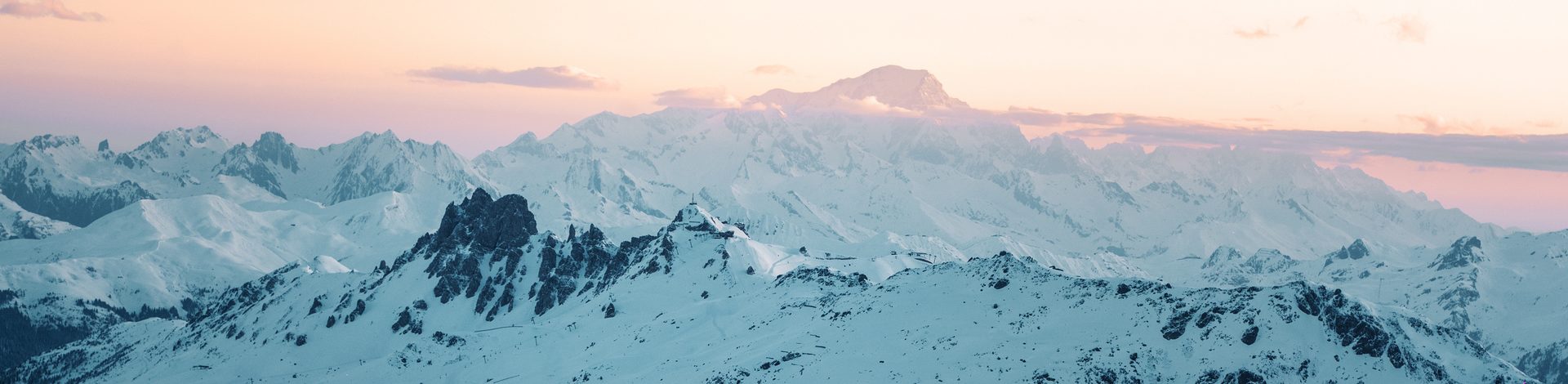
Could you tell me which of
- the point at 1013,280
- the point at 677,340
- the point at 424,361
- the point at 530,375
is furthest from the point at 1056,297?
the point at 424,361

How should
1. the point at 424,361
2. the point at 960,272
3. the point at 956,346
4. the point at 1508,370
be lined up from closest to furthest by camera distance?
the point at 1508,370
the point at 956,346
the point at 960,272
the point at 424,361

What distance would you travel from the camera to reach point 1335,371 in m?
109

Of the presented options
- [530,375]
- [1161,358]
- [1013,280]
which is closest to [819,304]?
[1013,280]

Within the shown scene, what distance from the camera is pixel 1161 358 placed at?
114250 mm

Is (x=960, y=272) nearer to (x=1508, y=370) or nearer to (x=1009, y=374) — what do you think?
(x=1009, y=374)

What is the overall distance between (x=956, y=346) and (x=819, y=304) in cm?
4137

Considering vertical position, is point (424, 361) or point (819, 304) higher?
point (819, 304)

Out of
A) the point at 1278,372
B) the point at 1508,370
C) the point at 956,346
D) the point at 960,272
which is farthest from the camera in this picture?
the point at 960,272

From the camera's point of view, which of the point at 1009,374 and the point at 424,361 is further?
the point at 424,361

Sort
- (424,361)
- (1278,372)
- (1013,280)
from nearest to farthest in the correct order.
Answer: (1278,372) → (1013,280) → (424,361)

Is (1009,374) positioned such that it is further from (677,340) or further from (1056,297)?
(677,340)

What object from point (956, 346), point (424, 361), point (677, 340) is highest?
point (956, 346)

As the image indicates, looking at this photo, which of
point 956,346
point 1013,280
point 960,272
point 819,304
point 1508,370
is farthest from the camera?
point 819,304

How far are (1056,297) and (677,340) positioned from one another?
200 ft
